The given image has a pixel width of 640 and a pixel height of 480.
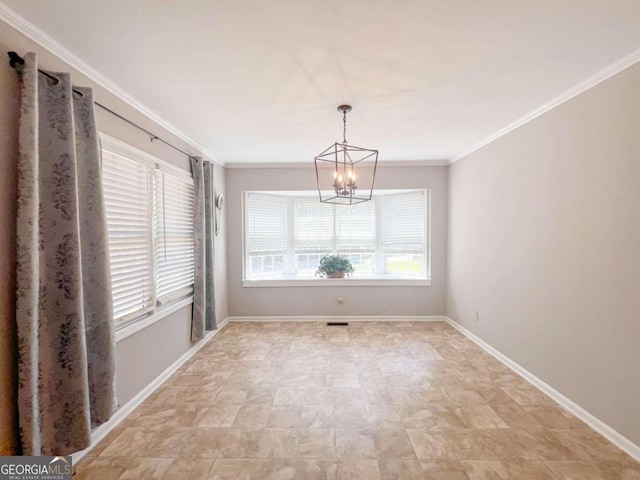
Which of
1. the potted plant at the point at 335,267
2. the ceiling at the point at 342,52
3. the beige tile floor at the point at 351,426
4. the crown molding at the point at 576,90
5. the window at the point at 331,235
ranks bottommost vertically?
the beige tile floor at the point at 351,426

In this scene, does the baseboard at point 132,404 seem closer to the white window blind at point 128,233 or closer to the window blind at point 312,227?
the white window blind at point 128,233

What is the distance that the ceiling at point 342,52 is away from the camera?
4.86ft

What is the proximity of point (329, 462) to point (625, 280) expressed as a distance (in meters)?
2.24

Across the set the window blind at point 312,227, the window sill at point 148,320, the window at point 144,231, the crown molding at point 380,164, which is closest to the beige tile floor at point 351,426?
the window sill at point 148,320

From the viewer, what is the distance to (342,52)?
180 centimetres

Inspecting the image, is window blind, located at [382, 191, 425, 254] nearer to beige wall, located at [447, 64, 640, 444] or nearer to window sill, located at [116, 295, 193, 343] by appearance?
beige wall, located at [447, 64, 640, 444]

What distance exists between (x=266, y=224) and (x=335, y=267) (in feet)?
4.60

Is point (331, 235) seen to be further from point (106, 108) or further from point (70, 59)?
point (70, 59)

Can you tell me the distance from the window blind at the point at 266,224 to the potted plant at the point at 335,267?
Answer: 0.82m

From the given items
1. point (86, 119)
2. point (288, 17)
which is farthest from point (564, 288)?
point (86, 119)

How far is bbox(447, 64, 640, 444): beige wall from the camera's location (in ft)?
6.39

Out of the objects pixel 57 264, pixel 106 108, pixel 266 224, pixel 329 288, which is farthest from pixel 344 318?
pixel 106 108

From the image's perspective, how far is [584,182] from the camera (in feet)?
7.40

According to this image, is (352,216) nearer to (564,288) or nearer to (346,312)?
(346,312)
